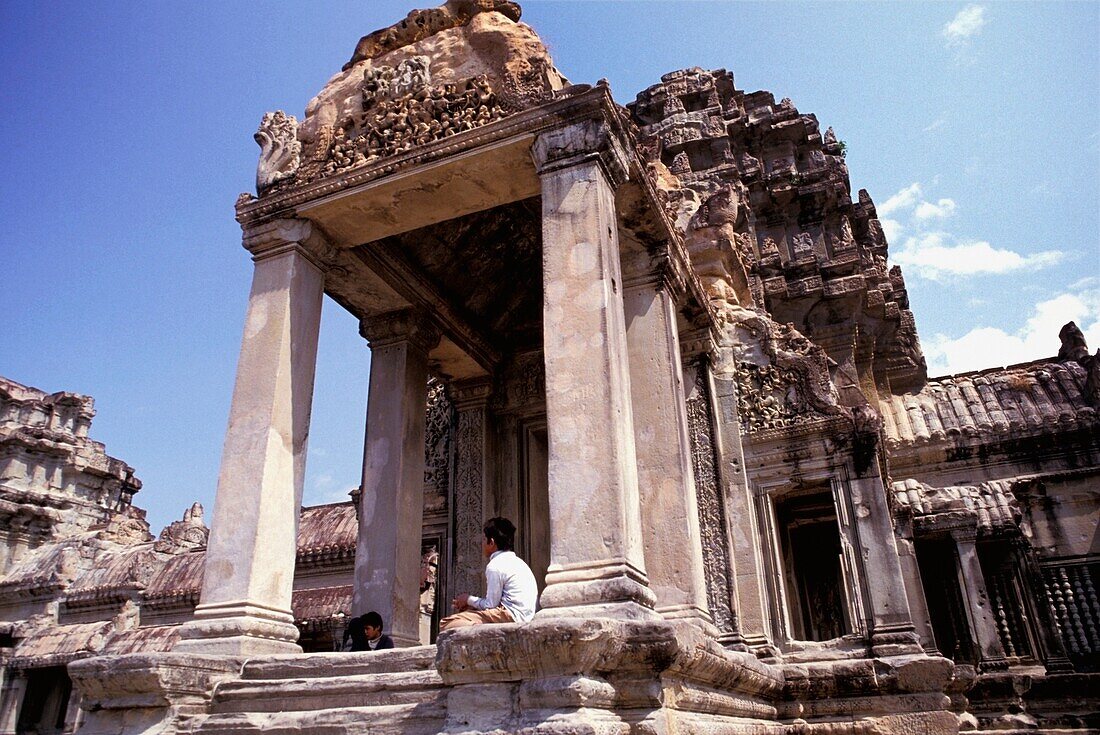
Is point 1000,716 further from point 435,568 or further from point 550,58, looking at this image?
point 550,58

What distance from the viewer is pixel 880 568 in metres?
9.81

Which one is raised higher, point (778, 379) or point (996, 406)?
point (996, 406)

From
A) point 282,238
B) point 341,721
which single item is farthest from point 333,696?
point 282,238

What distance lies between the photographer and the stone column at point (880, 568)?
9367mm

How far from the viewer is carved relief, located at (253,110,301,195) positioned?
29.3ft

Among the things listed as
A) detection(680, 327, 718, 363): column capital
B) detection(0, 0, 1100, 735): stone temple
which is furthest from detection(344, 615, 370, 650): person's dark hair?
detection(680, 327, 718, 363): column capital

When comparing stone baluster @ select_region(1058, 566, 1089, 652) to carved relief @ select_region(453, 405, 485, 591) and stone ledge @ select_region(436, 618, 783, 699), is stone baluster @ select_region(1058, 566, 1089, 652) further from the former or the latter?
stone ledge @ select_region(436, 618, 783, 699)

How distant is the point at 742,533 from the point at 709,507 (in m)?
0.56

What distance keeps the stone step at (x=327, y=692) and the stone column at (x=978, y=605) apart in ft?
41.8

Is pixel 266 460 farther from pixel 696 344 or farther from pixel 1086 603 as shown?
pixel 1086 603

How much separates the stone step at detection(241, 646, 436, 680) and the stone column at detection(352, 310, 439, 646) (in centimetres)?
304

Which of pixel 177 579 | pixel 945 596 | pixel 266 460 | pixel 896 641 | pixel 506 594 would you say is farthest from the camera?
pixel 177 579

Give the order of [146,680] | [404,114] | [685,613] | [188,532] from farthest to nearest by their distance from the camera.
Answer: [188,532], [404,114], [685,613], [146,680]

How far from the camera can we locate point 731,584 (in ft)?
32.3
